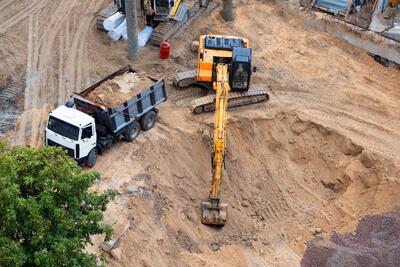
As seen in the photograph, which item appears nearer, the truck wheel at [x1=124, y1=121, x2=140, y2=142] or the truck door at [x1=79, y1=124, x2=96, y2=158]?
the truck door at [x1=79, y1=124, x2=96, y2=158]

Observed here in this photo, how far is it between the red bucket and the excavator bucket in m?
9.70

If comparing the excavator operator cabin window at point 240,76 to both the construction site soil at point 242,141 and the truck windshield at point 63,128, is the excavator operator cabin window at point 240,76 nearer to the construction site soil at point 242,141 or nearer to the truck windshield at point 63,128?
the construction site soil at point 242,141

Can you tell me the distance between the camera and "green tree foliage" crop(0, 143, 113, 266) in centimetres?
1146

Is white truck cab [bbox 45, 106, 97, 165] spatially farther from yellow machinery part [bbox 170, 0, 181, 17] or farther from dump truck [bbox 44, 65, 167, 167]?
yellow machinery part [bbox 170, 0, 181, 17]

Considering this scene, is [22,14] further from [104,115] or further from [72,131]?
[72,131]

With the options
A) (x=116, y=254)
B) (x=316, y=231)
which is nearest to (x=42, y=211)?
(x=116, y=254)

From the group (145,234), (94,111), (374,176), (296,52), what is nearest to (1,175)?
(145,234)

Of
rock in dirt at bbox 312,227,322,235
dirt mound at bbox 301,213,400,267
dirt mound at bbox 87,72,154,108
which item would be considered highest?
dirt mound at bbox 87,72,154,108

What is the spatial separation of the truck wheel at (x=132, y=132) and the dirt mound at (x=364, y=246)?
802 centimetres

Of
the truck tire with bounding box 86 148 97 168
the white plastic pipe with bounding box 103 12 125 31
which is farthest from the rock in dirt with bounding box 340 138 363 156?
the white plastic pipe with bounding box 103 12 125 31

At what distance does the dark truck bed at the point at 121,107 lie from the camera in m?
20.9

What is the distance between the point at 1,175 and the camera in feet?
38.8

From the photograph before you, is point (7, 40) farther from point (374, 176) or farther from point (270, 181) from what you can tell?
point (374, 176)

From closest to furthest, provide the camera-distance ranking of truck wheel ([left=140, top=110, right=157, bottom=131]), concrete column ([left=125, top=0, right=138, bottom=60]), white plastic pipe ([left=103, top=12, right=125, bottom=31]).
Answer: truck wheel ([left=140, top=110, right=157, bottom=131]) → concrete column ([left=125, top=0, right=138, bottom=60]) → white plastic pipe ([left=103, top=12, right=125, bottom=31])
